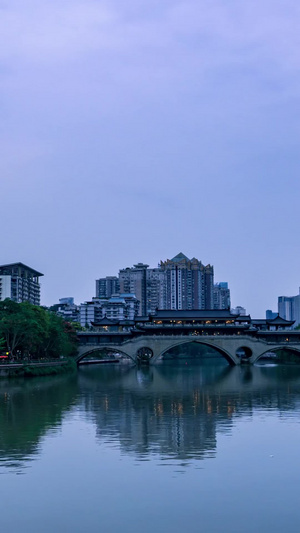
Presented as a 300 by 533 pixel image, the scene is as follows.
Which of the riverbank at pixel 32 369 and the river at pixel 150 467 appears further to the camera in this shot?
the riverbank at pixel 32 369

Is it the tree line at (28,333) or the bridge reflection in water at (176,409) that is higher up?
the tree line at (28,333)

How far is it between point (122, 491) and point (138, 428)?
12633mm

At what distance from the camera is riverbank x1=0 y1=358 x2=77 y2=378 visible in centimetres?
7294

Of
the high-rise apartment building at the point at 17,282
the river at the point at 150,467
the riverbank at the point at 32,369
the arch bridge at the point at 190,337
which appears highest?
the high-rise apartment building at the point at 17,282

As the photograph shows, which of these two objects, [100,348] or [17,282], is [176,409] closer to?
[100,348]

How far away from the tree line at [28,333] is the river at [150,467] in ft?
92.7

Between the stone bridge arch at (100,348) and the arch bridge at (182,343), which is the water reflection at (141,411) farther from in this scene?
the arch bridge at (182,343)

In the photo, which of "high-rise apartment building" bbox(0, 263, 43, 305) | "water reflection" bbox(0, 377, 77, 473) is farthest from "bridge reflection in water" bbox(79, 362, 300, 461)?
"high-rise apartment building" bbox(0, 263, 43, 305)

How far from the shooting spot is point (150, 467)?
24.1 meters

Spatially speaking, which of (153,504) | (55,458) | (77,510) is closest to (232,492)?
(153,504)

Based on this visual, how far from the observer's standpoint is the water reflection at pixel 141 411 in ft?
92.5

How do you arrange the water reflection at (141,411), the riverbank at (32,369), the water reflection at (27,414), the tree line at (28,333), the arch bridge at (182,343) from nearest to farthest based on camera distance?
the water reflection at (27,414)
the water reflection at (141,411)
the riverbank at (32,369)
the tree line at (28,333)
the arch bridge at (182,343)

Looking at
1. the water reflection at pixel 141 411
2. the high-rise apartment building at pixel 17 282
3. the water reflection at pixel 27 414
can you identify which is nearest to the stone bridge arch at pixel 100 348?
the water reflection at pixel 141 411

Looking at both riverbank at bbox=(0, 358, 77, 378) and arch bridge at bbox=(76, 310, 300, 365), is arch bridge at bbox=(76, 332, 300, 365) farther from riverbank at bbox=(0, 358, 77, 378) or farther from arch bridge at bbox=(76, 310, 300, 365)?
riverbank at bbox=(0, 358, 77, 378)
